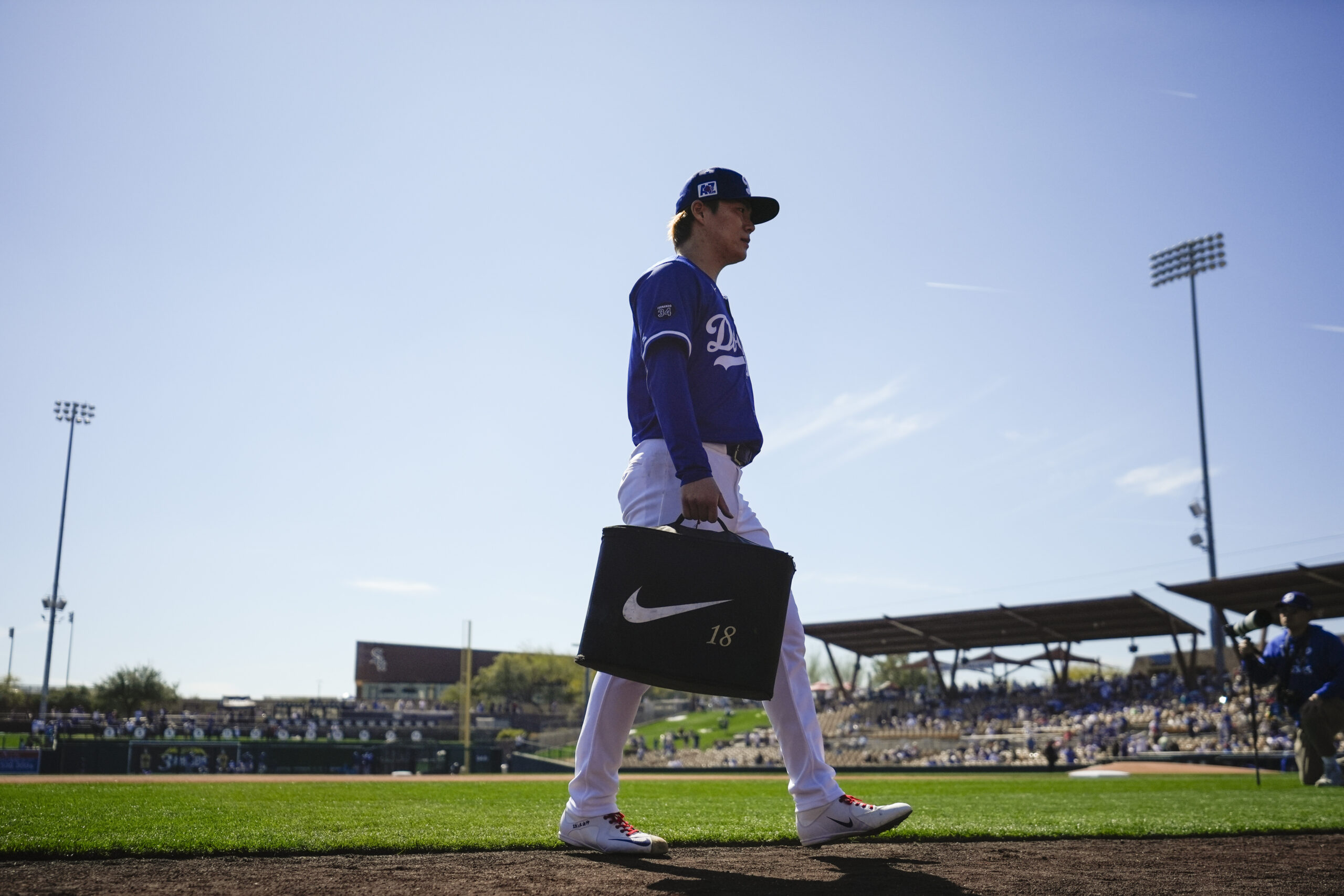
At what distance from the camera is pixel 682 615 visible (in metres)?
2.79

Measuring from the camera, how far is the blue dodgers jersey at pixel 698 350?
3.44 metres

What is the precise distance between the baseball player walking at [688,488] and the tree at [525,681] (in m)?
67.3

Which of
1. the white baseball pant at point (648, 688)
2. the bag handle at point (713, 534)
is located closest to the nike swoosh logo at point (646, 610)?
the bag handle at point (713, 534)

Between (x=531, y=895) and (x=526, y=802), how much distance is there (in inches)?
170

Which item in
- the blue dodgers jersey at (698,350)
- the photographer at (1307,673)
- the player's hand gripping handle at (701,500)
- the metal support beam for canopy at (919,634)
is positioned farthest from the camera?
the metal support beam for canopy at (919,634)

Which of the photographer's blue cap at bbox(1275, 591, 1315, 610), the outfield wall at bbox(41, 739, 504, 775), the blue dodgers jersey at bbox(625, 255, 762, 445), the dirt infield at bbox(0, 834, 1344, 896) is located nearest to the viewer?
the dirt infield at bbox(0, 834, 1344, 896)

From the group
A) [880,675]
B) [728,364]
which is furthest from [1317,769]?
[880,675]

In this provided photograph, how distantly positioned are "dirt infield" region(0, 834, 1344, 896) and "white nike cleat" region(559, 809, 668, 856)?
1.7 inches

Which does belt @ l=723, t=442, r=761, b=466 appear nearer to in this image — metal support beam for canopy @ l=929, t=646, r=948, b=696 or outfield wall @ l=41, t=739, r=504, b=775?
outfield wall @ l=41, t=739, r=504, b=775

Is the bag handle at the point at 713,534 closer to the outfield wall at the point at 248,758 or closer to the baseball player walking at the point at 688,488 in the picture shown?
the baseball player walking at the point at 688,488

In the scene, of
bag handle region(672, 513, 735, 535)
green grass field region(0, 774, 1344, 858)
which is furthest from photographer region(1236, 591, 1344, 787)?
bag handle region(672, 513, 735, 535)

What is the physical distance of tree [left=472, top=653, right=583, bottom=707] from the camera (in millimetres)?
69000

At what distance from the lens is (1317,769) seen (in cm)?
854

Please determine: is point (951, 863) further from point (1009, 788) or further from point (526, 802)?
point (1009, 788)
